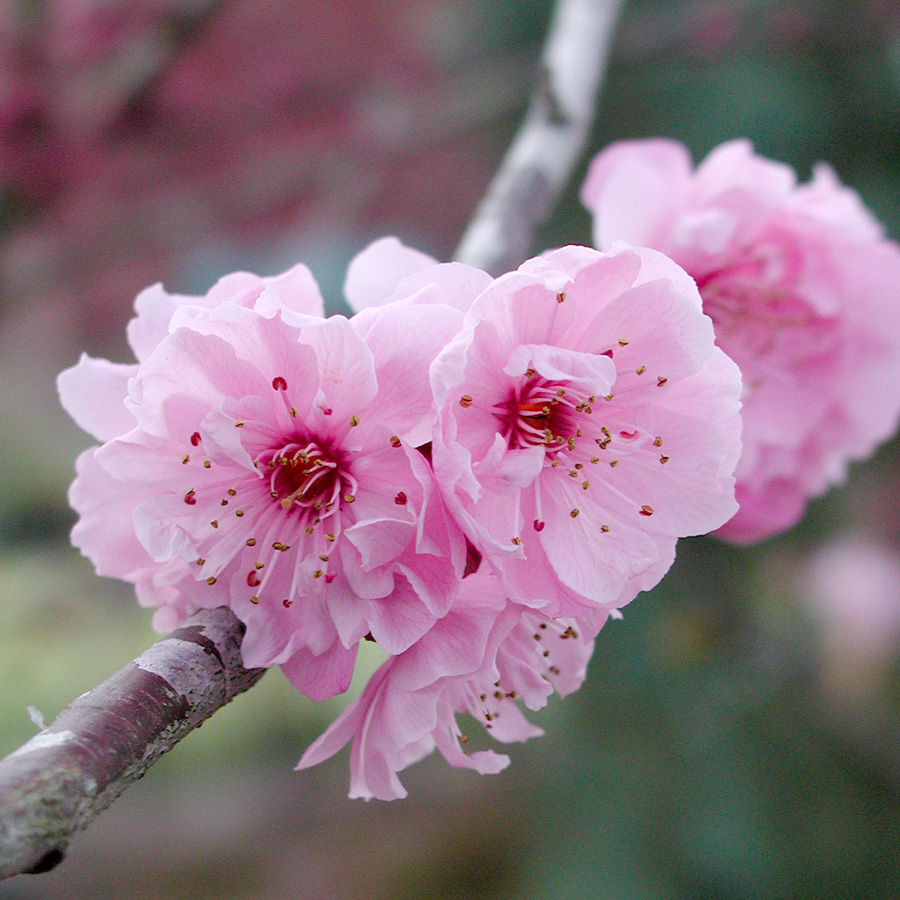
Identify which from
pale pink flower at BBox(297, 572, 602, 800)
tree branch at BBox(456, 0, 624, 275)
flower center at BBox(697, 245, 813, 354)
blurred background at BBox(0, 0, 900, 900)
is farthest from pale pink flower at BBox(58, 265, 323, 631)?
blurred background at BBox(0, 0, 900, 900)

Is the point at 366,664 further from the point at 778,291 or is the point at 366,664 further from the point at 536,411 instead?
the point at 536,411

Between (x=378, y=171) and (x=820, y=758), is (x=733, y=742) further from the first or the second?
(x=378, y=171)

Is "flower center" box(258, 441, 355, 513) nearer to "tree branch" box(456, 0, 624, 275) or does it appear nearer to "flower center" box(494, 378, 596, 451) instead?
"flower center" box(494, 378, 596, 451)

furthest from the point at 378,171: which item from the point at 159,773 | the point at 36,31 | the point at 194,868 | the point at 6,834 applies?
the point at 6,834

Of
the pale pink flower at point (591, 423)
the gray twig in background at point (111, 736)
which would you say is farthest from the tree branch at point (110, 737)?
the pale pink flower at point (591, 423)

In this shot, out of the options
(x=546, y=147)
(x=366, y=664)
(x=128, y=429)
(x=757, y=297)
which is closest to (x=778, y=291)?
(x=757, y=297)

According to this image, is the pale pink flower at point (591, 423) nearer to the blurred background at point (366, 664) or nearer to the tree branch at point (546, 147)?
the tree branch at point (546, 147)

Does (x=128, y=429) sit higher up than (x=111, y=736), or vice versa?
(x=128, y=429)
